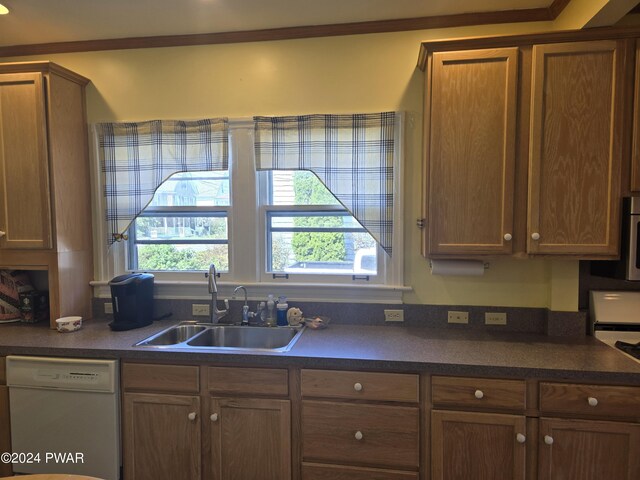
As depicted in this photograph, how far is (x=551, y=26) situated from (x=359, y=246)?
1.57 m

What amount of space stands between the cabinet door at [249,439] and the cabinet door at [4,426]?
1070mm

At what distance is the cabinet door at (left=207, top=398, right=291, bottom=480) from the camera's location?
1758 millimetres

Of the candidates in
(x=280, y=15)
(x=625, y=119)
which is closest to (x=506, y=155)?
(x=625, y=119)

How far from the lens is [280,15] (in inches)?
82.1

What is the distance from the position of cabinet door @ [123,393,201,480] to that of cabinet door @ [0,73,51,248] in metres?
1.10

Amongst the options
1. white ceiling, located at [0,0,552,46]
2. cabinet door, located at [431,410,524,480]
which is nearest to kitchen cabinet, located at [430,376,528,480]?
cabinet door, located at [431,410,524,480]

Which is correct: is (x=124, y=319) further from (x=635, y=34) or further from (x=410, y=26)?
(x=635, y=34)

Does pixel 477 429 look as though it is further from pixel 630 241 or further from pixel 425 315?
pixel 630 241

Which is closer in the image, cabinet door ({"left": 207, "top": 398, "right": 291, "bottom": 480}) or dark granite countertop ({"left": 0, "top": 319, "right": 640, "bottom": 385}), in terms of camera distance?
dark granite countertop ({"left": 0, "top": 319, "right": 640, "bottom": 385})

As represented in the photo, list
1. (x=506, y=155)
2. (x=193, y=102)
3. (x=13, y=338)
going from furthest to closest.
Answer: (x=193, y=102)
(x=13, y=338)
(x=506, y=155)

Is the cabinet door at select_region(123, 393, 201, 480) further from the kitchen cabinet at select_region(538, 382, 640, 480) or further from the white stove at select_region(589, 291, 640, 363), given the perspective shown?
the white stove at select_region(589, 291, 640, 363)

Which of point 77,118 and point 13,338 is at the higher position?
point 77,118

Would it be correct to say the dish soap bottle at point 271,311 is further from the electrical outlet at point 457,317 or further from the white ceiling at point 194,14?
the white ceiling at point 194,14

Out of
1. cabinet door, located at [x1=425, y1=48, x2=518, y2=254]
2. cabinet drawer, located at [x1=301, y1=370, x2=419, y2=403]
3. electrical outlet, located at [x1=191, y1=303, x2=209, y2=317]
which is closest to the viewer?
cabinet drawer, located at [x1=301, y1=370, x2=419, y2=403]
